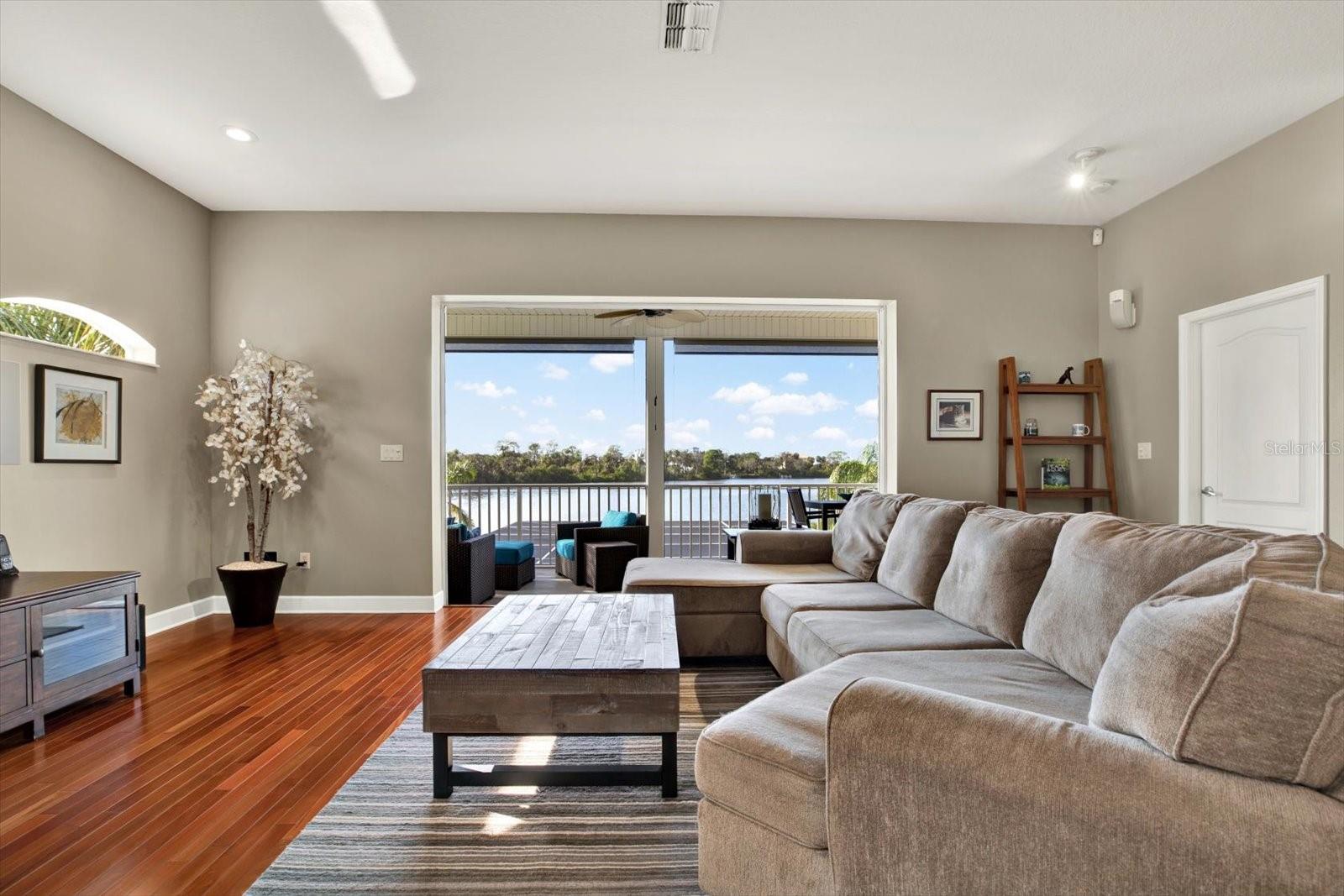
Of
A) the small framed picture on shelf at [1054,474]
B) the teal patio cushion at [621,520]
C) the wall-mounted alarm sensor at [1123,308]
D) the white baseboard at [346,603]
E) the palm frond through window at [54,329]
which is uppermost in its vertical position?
the wall-mounted alarm sensor at [1123,308]

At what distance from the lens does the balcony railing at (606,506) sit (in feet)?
24.0

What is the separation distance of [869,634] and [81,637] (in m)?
3.13

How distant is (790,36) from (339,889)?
126 inches

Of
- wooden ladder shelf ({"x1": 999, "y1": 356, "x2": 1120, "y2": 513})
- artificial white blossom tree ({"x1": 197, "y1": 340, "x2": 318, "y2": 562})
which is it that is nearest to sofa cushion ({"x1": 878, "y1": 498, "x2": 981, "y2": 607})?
wooden ladder shelf ({"x1": 999, "y1": 356, "x2": 1120, "y2": 513})

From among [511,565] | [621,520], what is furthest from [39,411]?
[621,520]

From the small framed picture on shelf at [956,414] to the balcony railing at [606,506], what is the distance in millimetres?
2314

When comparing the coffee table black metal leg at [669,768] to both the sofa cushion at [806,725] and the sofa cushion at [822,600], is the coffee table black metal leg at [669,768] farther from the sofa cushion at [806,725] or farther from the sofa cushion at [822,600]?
the sofa cushion at [822,600]

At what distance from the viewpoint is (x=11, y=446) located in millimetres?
3285

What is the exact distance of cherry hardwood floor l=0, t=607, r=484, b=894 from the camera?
1.81 metres

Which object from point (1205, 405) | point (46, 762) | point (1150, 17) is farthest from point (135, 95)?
point (1205, 405)

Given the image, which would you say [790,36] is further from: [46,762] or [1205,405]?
[46,762]

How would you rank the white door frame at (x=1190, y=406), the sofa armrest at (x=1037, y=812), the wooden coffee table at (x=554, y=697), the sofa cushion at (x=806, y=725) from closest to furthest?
1. the sofa armrest at (x=1037, y=812)
2. the sofa cushion at (x=806, y=725)
3. the wooden coffee table at (x=554, y=697)
4. the white door frame at (x=1190, y=406)

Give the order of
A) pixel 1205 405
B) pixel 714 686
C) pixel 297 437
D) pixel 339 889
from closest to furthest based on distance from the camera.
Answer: pixel 339 889 < pixel 714 686 < pixel 1205 405 < pixel 297 437

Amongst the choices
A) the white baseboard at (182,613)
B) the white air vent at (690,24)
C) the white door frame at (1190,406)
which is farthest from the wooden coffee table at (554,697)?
the white door frame at (1190,406)
